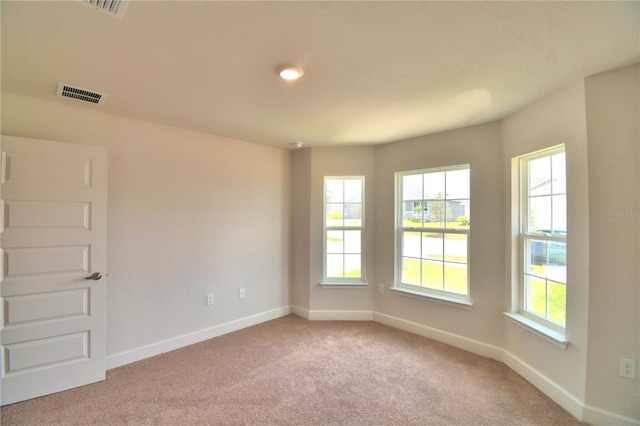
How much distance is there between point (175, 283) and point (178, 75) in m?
2.10

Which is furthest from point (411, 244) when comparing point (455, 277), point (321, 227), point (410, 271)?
point (321, 227)

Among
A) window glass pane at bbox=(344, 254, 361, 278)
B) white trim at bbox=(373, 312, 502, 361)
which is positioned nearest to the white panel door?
window glass pane at bbox=(344, 254, 361, 278)

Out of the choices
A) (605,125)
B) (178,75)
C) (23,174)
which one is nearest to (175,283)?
(23,174)

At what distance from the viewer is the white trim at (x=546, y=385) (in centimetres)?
199

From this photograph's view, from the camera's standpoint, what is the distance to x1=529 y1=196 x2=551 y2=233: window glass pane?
2391 mm

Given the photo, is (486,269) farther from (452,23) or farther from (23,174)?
(23,174)

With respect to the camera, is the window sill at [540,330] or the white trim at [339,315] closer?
the window sill at [540,330]

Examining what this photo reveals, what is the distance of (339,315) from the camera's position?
3.85m

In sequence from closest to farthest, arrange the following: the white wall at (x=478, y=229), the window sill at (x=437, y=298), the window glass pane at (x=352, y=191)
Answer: the white wall at (x=478, y=229) → the window sill at (x=437, y=298) → the window glass pane at (x=352, y=191)

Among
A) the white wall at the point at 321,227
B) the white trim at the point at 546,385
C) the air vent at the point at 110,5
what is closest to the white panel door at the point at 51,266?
the air vent at the point at 110,5

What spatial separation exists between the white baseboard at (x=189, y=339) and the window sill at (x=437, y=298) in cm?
162

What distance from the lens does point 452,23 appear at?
4.56ft

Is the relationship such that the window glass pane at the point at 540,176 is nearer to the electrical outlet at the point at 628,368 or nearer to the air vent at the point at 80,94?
the electrical outlet at the point at 628,368

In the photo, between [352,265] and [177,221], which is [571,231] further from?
[177,221]
